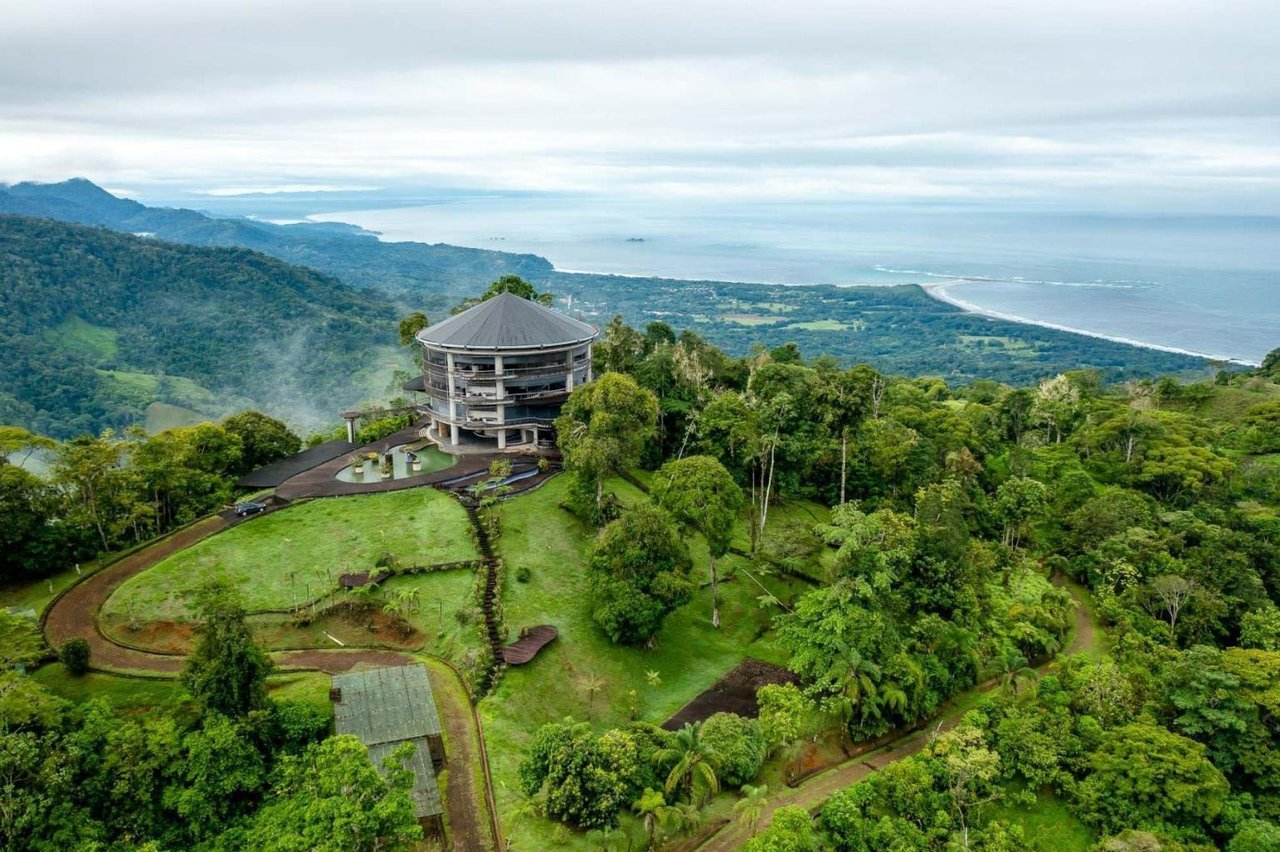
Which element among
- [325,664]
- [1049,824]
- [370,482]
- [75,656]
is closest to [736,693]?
[1049,824]

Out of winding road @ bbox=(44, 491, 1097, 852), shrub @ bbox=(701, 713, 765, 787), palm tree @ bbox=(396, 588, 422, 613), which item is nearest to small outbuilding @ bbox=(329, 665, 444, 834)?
winding road @ bbox=(44, 491, 1097, 852)

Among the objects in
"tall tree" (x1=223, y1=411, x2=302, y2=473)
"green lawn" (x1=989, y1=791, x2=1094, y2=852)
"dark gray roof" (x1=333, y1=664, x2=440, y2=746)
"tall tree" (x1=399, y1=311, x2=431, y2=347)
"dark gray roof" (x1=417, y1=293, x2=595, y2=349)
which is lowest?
"green lawn" (x1=989, y1=791, x2=1094, y2=852)

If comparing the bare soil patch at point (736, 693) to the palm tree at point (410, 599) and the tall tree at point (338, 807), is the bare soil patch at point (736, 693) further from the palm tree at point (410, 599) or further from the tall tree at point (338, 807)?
the palm tree at point (410, 599)

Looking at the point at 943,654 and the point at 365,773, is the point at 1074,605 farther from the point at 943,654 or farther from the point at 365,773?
the point at 365,773

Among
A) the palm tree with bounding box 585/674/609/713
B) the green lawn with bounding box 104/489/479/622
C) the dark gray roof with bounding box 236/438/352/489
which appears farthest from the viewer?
the dark gray roof with bounding box 236/438/352/489

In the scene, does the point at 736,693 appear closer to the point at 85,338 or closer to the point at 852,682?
the point at 852,682

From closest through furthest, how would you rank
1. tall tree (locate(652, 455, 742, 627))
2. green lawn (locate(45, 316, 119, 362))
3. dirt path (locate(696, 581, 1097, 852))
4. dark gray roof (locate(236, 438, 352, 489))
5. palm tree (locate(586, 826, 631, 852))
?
palm tree (locate(586, 826, 631, 852)) → dirt path (locate(696, 581, 1097, 852)) → tall tree (locate(652, 455, 742, 627)) → dark gray roof (locate(236, 438, 352, 489)) → green lawn (locate(45, 316, 119, 362))

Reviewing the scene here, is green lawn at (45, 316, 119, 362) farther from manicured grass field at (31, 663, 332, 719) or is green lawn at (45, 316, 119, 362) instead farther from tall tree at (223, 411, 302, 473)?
manicured grass field at (31, 663, 332, 719)
